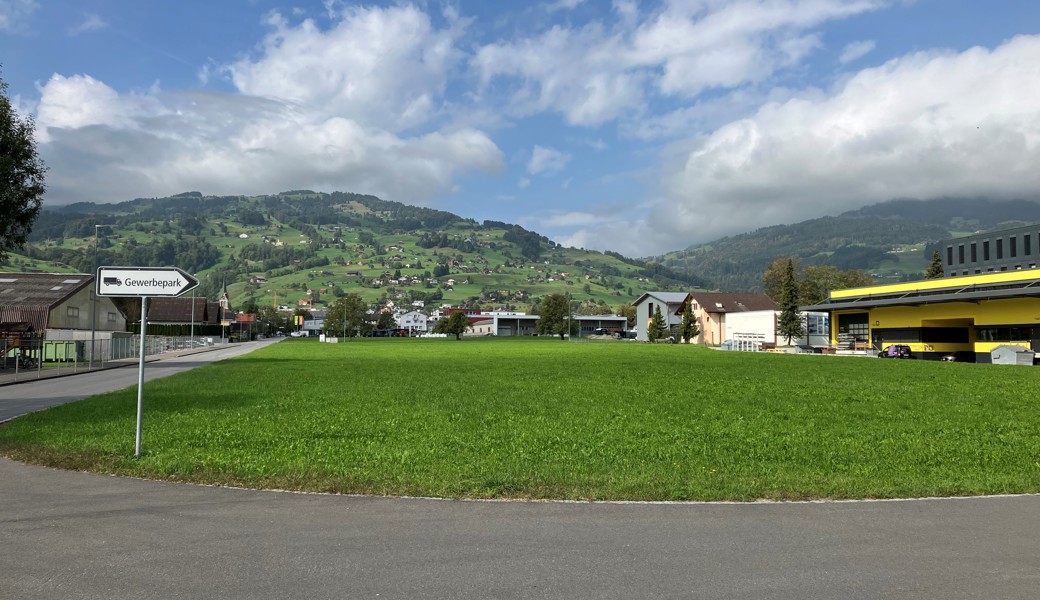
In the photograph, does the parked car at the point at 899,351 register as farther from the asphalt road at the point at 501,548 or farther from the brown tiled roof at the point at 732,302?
the asphalt road at the point at 501,548

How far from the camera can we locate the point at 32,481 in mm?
9344

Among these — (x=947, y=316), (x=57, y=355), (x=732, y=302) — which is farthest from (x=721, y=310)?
(x=57, y=355)

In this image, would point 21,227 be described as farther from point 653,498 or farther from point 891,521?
point 891,521

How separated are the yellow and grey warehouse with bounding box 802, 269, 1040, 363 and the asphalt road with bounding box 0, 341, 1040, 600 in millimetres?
58229

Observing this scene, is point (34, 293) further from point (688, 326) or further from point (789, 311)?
point (688, 326)

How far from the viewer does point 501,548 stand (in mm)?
6262

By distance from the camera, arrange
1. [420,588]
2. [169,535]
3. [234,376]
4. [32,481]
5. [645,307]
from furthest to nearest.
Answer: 1. [645,307]
2. [234,376]
3. [32,481]
4. [169,535]
5. [420,588]

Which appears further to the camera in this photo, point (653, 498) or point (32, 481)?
point (32, 481)

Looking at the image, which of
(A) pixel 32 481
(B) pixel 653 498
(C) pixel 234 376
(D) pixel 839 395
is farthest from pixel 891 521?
(C) pixel 234 376

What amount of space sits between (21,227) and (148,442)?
28.0 meters

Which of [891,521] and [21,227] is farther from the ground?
[21,227]

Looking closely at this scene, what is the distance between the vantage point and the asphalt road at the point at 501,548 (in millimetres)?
5312

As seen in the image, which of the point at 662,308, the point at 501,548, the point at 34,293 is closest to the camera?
the point at 501,548

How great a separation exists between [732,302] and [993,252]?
4009 cm
